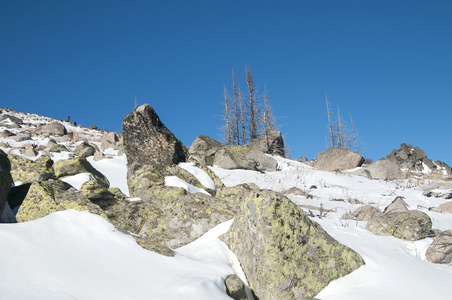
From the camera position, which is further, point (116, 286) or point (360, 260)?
point (360, 260)

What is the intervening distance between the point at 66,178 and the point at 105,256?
4.76 m

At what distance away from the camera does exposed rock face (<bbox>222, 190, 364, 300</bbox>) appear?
312cm

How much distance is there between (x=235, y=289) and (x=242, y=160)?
12823mm

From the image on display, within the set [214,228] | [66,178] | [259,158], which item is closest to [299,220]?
[214,228]

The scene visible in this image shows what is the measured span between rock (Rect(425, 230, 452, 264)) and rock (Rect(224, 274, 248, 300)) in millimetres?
2601

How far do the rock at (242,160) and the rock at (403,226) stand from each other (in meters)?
10.2

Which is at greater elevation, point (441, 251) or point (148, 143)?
point (148, 143)

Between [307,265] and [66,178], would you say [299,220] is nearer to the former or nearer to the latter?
[307,265]

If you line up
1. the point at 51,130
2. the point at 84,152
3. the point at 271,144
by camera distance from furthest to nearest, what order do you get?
the point at 51,130 < the point at 271,144 < the point at 84,152

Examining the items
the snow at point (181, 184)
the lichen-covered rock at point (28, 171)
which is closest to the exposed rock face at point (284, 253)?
the snow at point (181, 184)

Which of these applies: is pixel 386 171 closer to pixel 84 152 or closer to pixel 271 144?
pixel 271 144

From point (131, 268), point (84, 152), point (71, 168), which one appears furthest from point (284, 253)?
point (84, 152)

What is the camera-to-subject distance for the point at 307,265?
10.6 ft

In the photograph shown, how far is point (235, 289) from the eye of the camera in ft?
9.57
